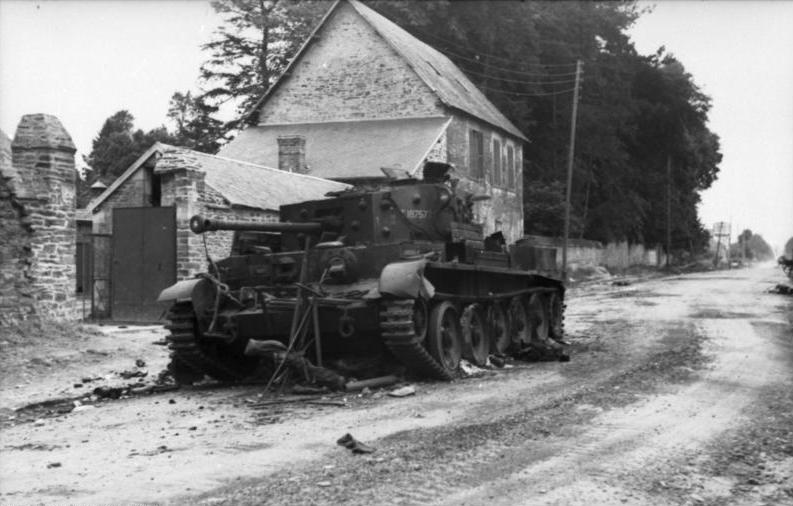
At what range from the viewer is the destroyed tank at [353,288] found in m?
9.91

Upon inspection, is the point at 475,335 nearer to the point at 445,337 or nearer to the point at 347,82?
the point at 445,337

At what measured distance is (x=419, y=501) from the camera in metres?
5.07

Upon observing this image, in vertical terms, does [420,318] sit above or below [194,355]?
above

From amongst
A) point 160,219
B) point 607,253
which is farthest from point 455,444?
point 607,253

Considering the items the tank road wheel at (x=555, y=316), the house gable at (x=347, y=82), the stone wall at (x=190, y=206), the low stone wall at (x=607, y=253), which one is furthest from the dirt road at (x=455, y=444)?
the low stone wall at (x=607, y=253)

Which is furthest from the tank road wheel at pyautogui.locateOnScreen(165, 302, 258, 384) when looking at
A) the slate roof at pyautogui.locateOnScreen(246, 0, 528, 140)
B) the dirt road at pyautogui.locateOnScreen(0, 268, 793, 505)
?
the slate roof at pyautogui.locateOnScreen(246, 0, 528, 140)

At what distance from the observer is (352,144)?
27672mm

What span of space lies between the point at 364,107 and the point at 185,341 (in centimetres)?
2004

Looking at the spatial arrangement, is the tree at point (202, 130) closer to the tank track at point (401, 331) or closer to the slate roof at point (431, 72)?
the slate roof at point (431, 72)

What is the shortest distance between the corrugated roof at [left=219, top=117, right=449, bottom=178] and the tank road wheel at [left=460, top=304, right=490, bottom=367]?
13138mm

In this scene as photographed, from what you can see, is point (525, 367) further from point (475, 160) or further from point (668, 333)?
point (475, 160)

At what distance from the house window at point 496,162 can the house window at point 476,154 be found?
58.5 inches

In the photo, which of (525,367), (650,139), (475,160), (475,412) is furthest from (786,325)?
(650,139)

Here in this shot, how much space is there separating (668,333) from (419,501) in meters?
11.8
